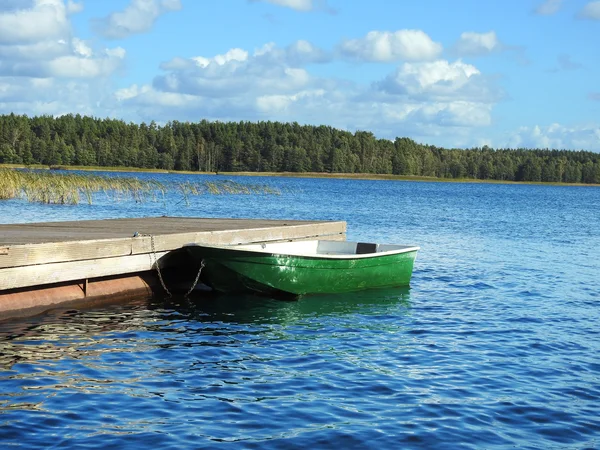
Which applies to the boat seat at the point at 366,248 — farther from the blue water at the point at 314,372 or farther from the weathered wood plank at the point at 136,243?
the weathered wood plank at the point at 136,243

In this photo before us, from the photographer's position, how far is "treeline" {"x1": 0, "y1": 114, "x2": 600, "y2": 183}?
141000 mm

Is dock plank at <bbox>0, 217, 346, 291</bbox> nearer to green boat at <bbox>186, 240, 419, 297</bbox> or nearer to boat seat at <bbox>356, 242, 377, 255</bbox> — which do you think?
green boat at <bbox>186, 240, 419, 297</bbox>

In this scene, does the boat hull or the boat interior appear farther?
the boat interior

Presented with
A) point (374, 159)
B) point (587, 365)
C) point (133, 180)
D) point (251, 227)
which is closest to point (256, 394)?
point (587, 365)

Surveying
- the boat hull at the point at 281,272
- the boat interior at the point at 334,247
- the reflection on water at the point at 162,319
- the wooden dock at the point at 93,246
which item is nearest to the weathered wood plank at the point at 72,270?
the wooden dock at the point at 93,246

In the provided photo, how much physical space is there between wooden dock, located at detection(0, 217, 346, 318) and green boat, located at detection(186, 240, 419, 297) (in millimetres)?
495

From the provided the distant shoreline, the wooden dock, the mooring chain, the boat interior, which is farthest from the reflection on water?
the distant shoreline

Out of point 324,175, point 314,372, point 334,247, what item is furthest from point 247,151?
point 314,372

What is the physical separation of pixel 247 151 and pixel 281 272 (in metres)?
140

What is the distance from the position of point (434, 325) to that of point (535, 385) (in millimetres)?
3777

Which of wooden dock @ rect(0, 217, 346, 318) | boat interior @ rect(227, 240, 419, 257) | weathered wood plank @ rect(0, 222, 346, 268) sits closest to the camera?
weathered wood plank @ rect(0, 222, 346, 268)

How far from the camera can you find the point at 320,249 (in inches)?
714

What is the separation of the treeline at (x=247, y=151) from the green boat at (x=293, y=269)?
4893 inches

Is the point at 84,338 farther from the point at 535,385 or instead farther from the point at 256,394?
the point at 535,385
